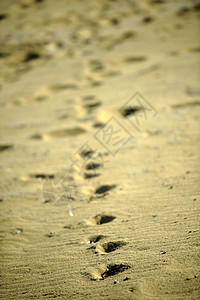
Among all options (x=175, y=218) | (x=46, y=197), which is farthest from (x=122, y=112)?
(x=175, y=218)

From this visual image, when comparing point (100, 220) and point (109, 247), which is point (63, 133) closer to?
point (100, 220)

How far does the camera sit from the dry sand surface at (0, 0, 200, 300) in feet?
5.91

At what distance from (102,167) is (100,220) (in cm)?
Answer: 90

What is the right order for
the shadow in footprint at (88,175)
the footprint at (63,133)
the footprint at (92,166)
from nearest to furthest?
1. the shadow in footprint at (88,175)
2. the footprint at (92,166)
3. the footprint at (63,133)

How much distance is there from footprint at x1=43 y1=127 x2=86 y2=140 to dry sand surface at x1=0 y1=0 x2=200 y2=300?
0.05ft

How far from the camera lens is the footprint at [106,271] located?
5.81ft

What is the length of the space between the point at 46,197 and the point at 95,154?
0.90m

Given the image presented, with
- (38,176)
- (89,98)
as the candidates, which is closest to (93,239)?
(38,176)

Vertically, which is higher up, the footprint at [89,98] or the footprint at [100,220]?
the footprint at [89,98]

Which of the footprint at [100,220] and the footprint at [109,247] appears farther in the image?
the footprint at [100,220]

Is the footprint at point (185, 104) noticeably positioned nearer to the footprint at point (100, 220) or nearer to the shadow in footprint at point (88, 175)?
the shadow in footprint at point (88, 175)

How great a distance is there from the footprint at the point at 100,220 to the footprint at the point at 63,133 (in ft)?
5.94

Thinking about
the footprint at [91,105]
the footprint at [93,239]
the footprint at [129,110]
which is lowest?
the footprint at [93,239]

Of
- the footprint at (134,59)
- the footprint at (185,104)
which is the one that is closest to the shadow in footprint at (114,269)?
the footprint at (185,104)
